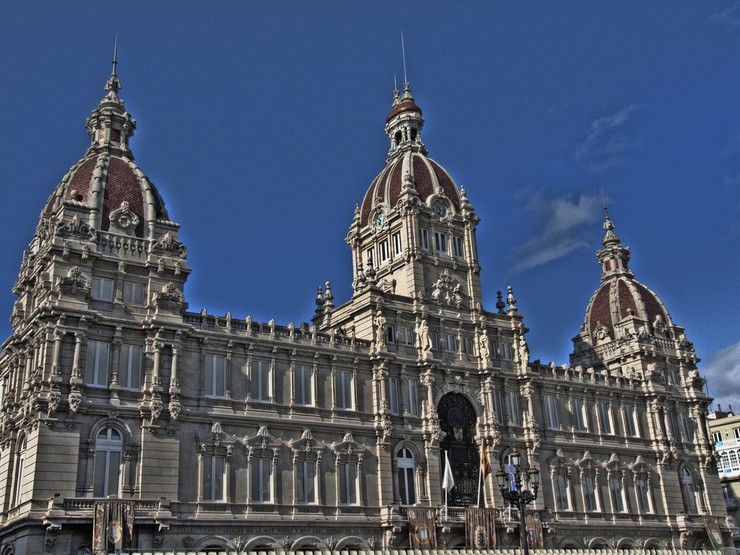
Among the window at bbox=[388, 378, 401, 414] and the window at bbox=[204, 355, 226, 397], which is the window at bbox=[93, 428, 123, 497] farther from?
the window at bbox=[388, 378, 401, 414]

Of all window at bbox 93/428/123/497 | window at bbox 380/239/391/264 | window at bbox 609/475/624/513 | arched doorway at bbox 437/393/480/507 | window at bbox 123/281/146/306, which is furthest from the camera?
window at bbox 380/239/391/264

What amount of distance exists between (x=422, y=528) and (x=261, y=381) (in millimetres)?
15183

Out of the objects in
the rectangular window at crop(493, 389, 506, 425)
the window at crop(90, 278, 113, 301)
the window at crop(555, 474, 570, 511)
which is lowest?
the window at crop(555, 474, 570, 511)

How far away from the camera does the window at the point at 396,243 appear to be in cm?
7394

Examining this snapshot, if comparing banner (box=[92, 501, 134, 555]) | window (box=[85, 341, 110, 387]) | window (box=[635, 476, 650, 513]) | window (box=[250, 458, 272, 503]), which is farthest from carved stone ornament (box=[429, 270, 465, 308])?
banner (box=[92, 501, 134, 555])

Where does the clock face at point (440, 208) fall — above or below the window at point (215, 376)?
above

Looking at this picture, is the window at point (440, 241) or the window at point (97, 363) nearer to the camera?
the window at point (97, 363)

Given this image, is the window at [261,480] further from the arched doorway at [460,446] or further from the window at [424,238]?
the window at [424,238]

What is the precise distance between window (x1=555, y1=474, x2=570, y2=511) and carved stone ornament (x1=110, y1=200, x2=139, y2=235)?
3898 cm

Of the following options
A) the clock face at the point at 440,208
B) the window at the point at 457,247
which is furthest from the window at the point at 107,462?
Result: the clock face at the point at 440,208

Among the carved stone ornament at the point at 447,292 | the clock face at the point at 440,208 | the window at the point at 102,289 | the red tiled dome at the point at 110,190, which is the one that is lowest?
the window at the point at 102,289

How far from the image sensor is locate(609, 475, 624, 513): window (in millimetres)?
74625

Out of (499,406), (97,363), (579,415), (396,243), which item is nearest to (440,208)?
(396,243)

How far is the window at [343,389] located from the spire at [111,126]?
73.0 feet
